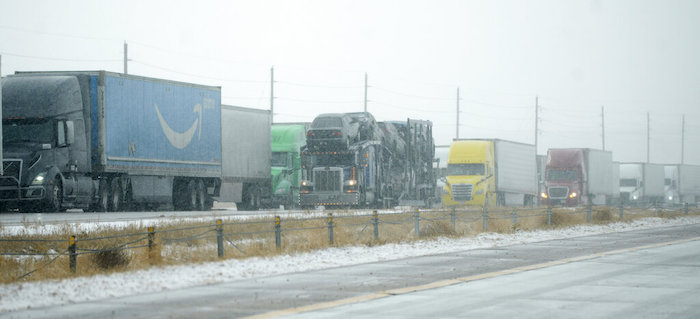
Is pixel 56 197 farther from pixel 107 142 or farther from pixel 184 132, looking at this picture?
pixel 184 132

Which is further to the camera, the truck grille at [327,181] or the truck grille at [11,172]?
the truck grille at [327,181]

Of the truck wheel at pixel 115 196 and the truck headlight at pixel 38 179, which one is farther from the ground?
the truck headlight at pixel 38 179

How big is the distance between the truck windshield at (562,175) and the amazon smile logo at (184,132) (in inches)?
954

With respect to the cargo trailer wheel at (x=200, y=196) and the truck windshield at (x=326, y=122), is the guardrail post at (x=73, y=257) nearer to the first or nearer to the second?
the cargo trailer wheel at (x=200, y=196)

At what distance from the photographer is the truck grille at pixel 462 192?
45925 millimetres

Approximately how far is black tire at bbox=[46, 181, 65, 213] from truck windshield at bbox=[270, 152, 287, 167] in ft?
41.3

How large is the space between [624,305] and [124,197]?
24102mm

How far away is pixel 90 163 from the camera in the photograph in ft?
99.1

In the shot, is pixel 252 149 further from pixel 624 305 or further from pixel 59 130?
pixel 624 305

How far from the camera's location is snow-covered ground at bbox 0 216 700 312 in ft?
41.1

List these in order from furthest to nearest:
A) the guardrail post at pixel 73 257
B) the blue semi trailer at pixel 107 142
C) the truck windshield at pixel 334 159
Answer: the truck windshield at pixel 334 159, the blue semi trailer at pixel 107 142, the guardrail post at pixel 73 257

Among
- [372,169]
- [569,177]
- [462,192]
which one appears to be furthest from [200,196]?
[569,177]

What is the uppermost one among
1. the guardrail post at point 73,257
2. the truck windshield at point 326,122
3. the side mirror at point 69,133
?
the truck windshield at point 326,122

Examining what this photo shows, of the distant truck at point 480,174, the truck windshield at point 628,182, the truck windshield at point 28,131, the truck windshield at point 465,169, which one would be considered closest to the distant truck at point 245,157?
the truck windshield at point 28,131
